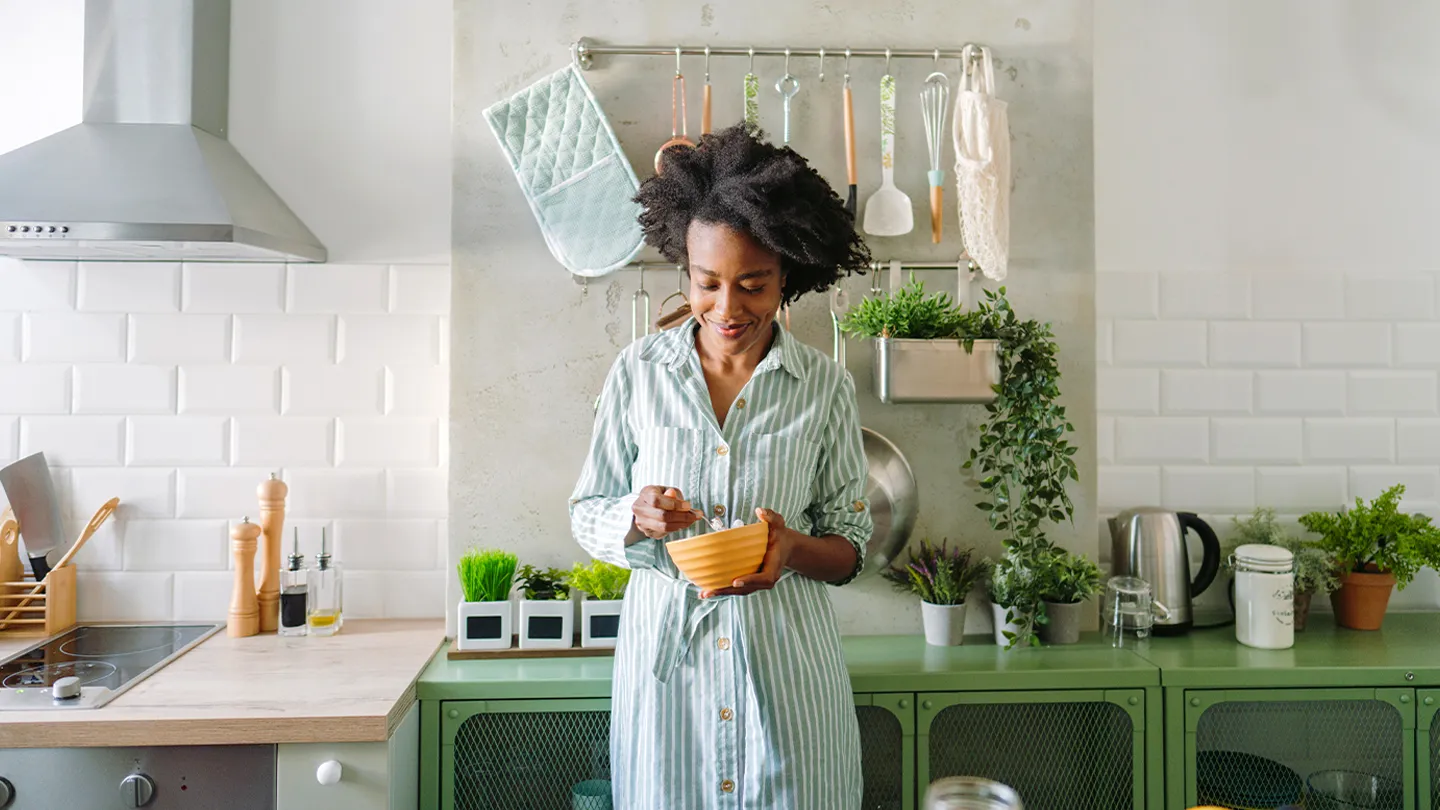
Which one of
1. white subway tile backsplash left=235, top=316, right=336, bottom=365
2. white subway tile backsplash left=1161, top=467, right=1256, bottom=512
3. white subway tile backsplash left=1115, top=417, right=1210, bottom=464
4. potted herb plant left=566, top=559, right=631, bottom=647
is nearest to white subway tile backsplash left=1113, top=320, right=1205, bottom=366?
white subway tile backsplash left=1115, top=417, right=1210, bottom=464

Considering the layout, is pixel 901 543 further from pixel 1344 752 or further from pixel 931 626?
pixel 1344 752

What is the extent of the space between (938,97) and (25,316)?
6.77ft

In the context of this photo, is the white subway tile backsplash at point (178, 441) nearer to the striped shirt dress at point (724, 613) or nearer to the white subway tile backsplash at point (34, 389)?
the white subway tile backsplash at point (34, 389)

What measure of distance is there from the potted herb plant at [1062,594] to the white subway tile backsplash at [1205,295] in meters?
0.73

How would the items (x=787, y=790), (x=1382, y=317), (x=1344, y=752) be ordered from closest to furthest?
(x=787, y=790), (x=1344, y=752), (x=1382, y=317)

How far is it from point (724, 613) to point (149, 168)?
1.39 meters

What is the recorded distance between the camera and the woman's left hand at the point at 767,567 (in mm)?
1418

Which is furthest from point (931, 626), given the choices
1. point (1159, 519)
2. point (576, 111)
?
point (576, 111)

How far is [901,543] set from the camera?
2.20m

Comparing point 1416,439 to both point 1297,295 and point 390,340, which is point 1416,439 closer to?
point 1297,295

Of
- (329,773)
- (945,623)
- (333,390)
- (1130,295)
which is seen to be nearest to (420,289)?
(333,390)

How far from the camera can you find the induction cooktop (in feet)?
5.43

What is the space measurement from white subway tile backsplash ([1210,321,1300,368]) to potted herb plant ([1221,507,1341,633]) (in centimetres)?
36

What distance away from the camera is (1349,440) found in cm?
248
